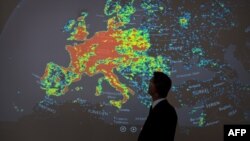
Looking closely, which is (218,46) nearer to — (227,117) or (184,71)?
(184,71)

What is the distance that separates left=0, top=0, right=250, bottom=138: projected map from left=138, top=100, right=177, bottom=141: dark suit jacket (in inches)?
57.9

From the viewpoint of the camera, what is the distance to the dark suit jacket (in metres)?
2.82

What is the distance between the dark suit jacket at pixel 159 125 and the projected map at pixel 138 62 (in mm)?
1470

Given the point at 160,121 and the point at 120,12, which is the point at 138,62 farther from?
the point at 160,121

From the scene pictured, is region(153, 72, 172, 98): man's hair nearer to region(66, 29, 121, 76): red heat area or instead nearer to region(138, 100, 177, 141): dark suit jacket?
region(138, 100, 177, 141): dark suit jacket

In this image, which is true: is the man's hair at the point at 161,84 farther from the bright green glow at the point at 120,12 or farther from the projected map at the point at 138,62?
the bright green glow at the point at 120,12

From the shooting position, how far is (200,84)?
170 inches

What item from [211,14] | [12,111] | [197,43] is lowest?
[12,111]

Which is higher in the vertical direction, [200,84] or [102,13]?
[102,13]

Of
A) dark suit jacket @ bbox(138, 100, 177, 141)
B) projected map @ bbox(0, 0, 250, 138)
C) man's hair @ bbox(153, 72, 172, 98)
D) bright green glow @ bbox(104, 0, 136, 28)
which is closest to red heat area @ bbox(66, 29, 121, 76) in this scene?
projected map @ bbox(0, 0, 250, 138)

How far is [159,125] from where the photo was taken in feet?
9.25

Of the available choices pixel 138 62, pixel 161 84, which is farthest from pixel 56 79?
pixel 161 84

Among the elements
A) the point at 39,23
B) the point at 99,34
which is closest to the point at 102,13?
the point at 99,34

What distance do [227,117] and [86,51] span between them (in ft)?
5.02
